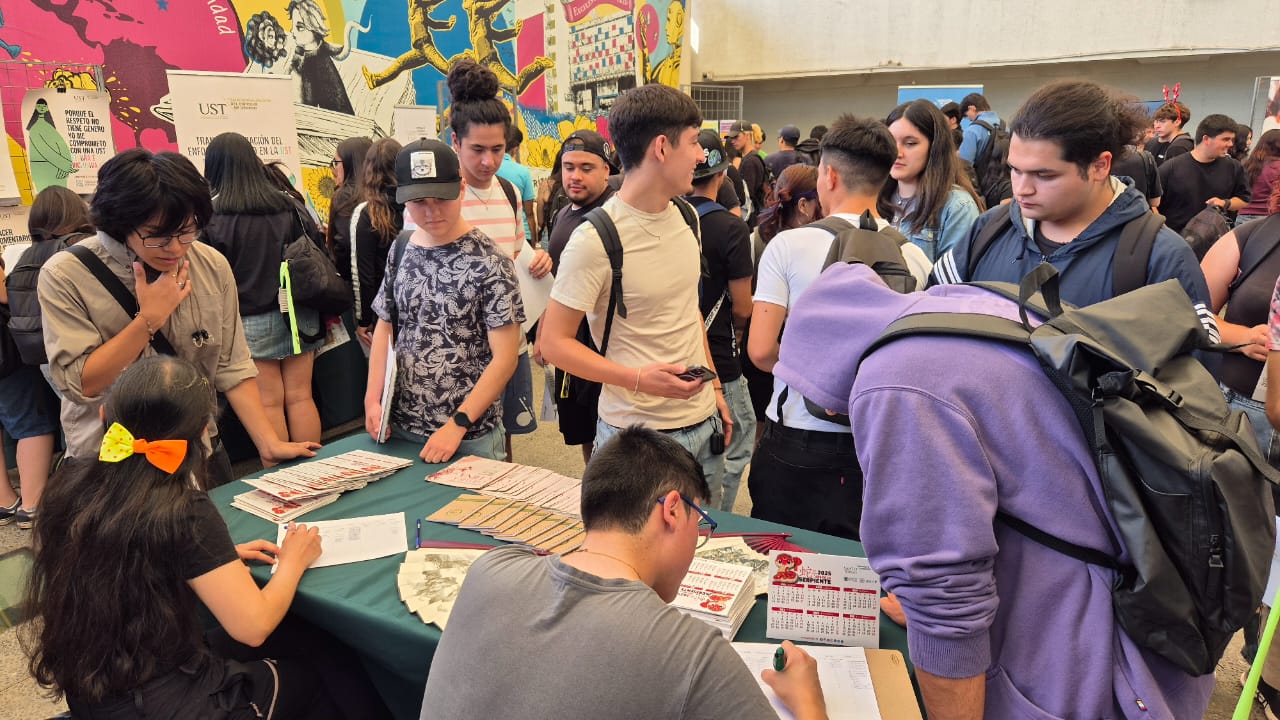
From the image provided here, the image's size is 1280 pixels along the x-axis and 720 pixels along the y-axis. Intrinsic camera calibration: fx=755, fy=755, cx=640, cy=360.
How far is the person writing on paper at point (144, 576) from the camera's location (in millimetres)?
1419

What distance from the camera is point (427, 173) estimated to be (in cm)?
216

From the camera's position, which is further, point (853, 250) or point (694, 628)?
point (853, 250)

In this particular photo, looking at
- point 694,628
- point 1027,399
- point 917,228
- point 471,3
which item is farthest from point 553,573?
point 471,3

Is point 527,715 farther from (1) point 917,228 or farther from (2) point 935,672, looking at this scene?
(1) point 917,228

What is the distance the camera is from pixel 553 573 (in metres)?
1.00

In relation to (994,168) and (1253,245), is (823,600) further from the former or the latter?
(994,168)

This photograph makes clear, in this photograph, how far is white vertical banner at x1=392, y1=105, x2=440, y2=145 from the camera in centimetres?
652

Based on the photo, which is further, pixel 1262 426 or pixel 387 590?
pixel 1262 426

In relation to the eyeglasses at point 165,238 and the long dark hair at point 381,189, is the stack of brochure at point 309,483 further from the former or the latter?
the long dark hair at point 381,189

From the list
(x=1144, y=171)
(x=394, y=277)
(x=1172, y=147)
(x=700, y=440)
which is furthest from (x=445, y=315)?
(x=1172, y=147)

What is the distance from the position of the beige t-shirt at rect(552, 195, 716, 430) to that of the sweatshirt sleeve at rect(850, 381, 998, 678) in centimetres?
114

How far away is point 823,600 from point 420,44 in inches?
306

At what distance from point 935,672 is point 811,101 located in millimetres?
14705

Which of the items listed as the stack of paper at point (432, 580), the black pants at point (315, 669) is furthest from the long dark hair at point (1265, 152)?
the black pants at point (315, 669)
